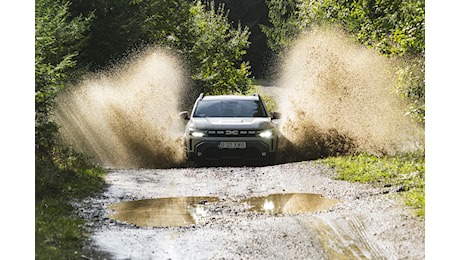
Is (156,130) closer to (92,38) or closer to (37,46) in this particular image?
(92,38)

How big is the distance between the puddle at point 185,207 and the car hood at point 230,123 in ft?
8.95

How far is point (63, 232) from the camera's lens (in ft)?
20.2

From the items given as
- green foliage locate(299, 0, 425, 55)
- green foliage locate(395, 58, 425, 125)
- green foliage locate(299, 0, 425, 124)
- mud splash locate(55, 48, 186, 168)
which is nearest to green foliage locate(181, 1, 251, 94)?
mud splash locate(55, 48, 186, 168)

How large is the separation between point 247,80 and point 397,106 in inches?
607

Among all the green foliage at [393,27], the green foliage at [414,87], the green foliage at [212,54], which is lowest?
the green foliage at [212,54]

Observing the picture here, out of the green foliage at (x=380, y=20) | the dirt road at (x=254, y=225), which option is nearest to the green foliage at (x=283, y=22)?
the green foliage at (x=380, y=20)

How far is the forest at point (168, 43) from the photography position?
794 centimetres

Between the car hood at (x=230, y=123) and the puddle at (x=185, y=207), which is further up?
the car hood at (x=230, y=123)

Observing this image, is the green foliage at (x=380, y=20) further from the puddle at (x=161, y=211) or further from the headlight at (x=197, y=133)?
the puddle at (x=161, y=211)

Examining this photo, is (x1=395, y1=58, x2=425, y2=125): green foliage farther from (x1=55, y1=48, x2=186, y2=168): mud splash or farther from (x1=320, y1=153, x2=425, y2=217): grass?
(x1=55, y1=48, x2=186, y2=168): mud splash

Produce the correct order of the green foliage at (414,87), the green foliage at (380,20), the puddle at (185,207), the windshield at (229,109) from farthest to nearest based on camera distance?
the windshield at (229,109) → the green foliage at (380,20) → the green foliage at (414,87) → the puddle at (185,207)

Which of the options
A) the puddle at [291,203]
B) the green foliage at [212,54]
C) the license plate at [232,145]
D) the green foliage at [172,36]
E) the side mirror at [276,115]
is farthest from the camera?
the green foliage at [212,54]

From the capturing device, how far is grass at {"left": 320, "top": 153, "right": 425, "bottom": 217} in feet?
23.8
